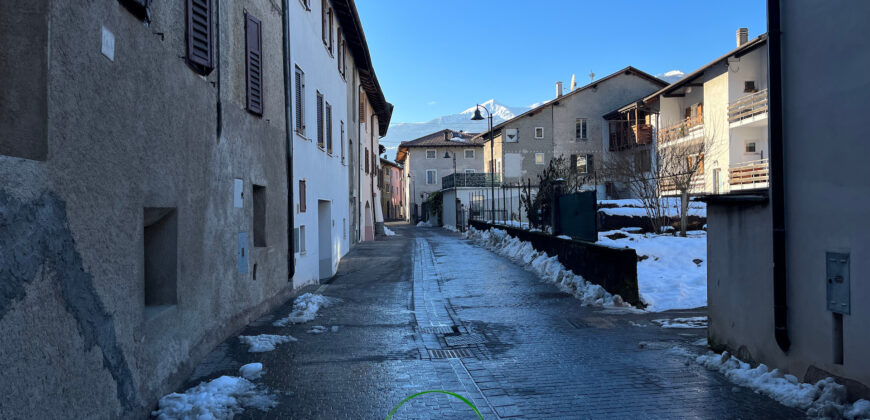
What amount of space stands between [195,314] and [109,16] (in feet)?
9.96

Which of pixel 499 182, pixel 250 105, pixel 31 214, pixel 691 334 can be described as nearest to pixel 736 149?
pixel 499 182

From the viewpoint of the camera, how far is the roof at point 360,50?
19341 millimetres

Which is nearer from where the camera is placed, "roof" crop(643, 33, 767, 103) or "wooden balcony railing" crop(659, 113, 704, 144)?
"roof" crop(643, 33, 767, 103)

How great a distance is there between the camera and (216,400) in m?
4.85

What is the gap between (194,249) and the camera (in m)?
6.04

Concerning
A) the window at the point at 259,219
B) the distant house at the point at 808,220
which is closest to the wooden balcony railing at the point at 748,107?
the distant house at the point at 808,220

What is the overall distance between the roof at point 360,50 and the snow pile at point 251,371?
575 inches

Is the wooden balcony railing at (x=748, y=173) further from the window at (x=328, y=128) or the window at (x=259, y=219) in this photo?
the window at (x=259, y=219)

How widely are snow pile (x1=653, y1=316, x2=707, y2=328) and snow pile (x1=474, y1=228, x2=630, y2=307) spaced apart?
1292mm

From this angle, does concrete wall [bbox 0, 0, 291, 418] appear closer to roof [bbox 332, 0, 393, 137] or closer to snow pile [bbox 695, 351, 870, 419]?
snow pile [bbox 695, 351, 870, 419]

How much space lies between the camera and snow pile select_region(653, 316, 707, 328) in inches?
310

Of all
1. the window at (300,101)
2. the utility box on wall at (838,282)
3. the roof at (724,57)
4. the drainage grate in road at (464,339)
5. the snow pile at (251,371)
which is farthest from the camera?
the roof at (724,57)

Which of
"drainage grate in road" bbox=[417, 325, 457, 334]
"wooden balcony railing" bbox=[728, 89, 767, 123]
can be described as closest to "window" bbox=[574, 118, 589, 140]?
"wooden balcony railing" bbox=[728, 89, 767, 123]

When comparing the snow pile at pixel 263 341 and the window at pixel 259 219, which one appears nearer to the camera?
the snow pile at pixel 263 341
